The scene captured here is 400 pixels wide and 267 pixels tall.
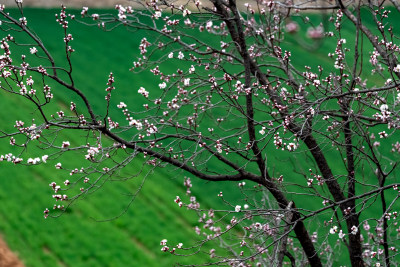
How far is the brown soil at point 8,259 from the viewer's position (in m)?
12.7

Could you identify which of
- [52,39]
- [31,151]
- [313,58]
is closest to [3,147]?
[31,151]

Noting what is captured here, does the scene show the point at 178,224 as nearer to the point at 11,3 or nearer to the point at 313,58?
the point at 313,58

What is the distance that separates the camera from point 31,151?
1770 centimetres

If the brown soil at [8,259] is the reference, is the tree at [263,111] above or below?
below

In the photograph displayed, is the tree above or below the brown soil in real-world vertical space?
below

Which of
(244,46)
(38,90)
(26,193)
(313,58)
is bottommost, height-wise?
(244,46)

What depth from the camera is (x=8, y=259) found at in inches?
505

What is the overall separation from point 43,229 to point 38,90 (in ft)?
28.8

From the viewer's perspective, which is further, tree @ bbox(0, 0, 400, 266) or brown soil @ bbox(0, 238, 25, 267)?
brown soil @ bbox(0, 238, 25, 267)

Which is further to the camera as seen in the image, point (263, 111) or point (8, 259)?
point (8, 259)

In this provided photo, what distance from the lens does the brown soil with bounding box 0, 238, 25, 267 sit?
12692mm

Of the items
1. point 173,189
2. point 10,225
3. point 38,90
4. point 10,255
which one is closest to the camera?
point 10,255

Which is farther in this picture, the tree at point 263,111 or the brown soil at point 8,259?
the brown soil at point 8,259

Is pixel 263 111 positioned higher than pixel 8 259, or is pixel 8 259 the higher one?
pixel 8 259
